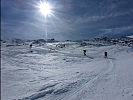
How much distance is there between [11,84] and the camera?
39.1 ft

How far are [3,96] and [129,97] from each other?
23.0 feet

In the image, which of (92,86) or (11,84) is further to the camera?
(11,84)

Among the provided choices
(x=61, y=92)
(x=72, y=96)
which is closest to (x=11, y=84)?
(x=61, y=92)

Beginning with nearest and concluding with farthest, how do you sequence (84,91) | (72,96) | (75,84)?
(72,96) → (84,91) → (75,84)

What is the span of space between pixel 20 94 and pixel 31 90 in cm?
92

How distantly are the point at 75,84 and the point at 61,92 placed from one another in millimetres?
1841

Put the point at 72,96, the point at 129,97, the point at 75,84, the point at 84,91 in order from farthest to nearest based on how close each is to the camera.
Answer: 1. the point at 75,84
2. the point at 84,91
3. the point at 72,96
4. the point at 129,97

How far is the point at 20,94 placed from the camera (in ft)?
32.5

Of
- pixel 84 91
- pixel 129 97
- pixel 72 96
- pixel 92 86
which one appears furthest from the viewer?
pixel 92 86

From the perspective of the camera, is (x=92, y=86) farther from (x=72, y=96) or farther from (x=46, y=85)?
(x=46, y=85)

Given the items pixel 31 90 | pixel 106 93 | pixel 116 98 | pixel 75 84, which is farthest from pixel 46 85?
pixel 116 98

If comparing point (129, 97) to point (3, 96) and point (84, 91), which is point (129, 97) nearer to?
point (84, 91)

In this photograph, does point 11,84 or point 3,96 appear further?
point 11,84

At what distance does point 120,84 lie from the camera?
11.0 metres
